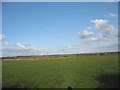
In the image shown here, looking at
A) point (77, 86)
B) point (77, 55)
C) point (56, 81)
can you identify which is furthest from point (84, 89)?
point (77, 55)

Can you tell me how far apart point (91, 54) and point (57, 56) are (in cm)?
833

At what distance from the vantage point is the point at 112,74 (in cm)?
2519

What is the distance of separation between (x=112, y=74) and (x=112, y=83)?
449cm

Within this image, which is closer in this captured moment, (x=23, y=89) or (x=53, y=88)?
(x=23, y=89)

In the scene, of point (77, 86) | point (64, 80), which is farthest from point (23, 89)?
point (64, 80)

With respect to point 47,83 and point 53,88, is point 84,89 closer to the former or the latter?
point 53,88

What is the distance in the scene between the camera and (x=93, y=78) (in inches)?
941

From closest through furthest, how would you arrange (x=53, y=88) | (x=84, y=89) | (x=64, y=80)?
(x=84, y=89)
(x=53, y=88)
(x=64, y=80)

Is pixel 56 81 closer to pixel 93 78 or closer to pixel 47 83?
pixel 47 83

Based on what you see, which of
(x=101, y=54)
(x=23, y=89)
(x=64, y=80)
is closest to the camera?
(x=23, y=89)

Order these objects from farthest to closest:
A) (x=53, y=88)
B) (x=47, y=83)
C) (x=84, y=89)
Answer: (x=47, y=83) < (x=53, y=88) < (x=84, y=89)

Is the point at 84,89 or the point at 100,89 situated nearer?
the point at 100,89

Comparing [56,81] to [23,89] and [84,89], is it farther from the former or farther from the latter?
[23,89]

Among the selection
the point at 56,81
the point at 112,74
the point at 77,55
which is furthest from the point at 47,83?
the point at 77,55
